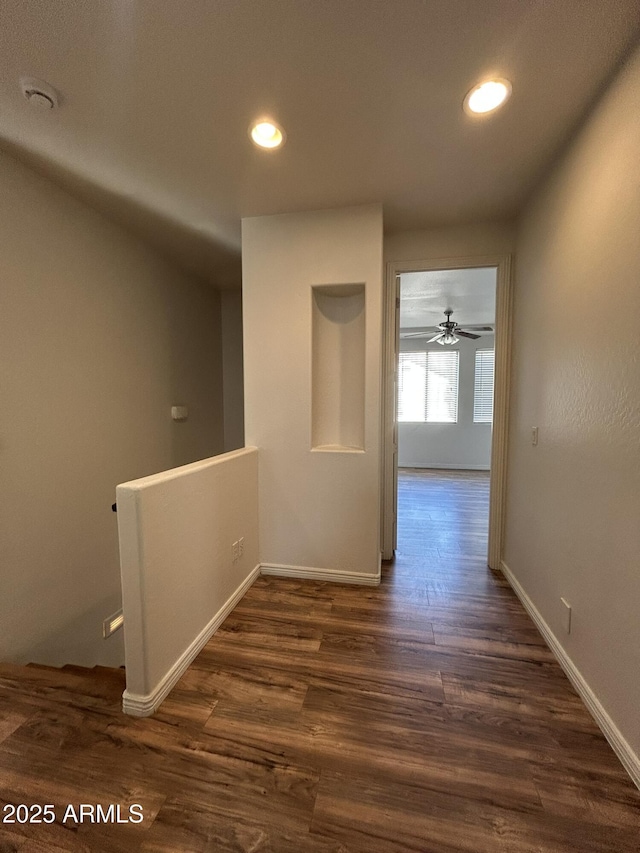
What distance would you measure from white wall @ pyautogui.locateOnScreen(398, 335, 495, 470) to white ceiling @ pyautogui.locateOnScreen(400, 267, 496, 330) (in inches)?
36.6

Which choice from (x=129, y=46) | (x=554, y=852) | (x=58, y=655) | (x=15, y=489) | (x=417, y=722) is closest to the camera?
(x=554, y=852)

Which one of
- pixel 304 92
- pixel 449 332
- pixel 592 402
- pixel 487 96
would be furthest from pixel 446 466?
pixel 304 92

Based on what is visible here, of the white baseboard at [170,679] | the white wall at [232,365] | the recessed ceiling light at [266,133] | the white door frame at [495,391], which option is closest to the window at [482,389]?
the white door frame at [495,391]

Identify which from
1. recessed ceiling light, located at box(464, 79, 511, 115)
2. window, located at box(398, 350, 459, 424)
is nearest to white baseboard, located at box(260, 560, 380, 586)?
recessed ceiling light, located at box(464, 79, 511, 115)

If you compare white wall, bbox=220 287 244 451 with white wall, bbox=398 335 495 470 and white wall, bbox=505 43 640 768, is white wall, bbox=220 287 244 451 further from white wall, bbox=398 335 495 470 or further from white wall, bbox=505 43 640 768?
white wall, bbox=398 335 495 470

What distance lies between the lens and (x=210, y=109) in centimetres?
150

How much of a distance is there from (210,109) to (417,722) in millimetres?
2742

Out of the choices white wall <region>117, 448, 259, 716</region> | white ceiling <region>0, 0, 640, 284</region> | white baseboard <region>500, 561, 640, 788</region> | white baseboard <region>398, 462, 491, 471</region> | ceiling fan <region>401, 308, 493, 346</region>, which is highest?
white ceiling <region>0, 0, 640, 284</region>

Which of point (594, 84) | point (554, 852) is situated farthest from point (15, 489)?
point (594, 84)

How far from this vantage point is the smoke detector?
137 cm

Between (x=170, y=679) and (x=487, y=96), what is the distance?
2870 mm

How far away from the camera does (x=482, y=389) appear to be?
6.50 m

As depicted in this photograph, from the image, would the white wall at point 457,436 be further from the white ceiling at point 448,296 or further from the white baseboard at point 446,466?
the white ceiling at point 448,296

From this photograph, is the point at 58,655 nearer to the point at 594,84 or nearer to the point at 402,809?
the point at 402,809
